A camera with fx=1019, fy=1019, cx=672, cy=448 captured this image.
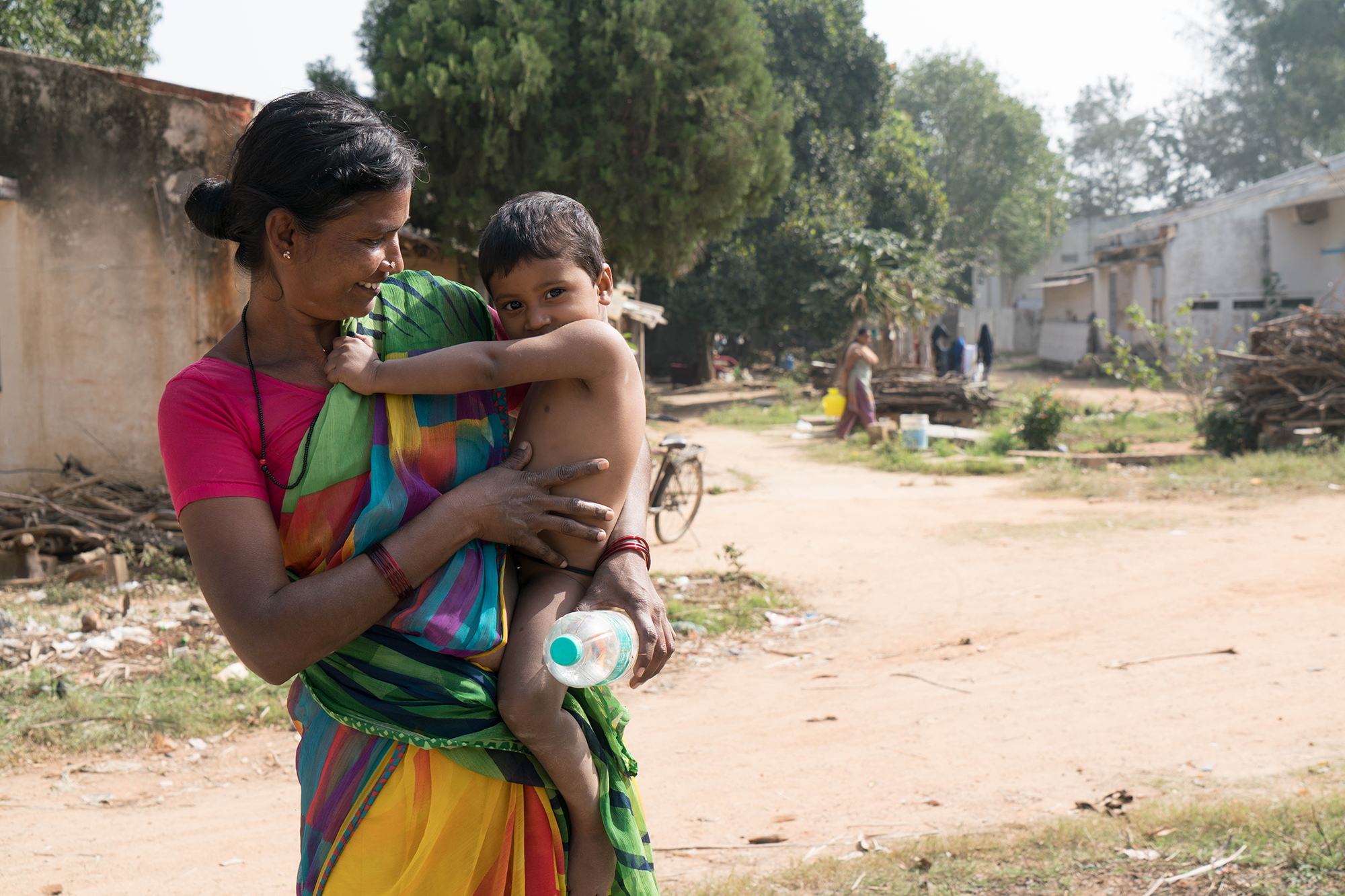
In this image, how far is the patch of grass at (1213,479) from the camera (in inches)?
392

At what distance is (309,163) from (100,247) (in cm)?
705

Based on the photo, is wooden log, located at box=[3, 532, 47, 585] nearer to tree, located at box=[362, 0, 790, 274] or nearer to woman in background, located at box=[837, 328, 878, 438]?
tree, located at box=[362, 0, 790, 274]

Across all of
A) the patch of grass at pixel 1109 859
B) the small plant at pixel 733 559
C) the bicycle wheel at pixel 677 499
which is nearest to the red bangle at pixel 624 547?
the patch of grass at pixel 1109 859

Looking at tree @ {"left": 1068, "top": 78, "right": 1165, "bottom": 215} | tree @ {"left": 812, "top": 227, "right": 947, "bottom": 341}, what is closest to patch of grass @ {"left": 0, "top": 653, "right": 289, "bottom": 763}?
tree @ {"left": 812, "top": 227, "right": 947, "bottom": 341}

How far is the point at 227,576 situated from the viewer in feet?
4.35

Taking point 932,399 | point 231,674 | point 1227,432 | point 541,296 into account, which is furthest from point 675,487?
point 932,399

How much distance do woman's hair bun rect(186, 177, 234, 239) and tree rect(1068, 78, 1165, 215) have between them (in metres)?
59.4

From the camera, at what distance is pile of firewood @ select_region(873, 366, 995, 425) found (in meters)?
17.2

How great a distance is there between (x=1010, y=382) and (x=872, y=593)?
21.0m

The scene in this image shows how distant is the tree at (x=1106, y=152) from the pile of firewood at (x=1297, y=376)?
151 ft

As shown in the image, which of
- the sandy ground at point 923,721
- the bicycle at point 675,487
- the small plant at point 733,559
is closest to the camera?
the sandy ground at point 923,721

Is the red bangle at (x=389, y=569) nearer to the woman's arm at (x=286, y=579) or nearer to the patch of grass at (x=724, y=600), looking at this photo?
the woman's arm at (x=286, y=579)

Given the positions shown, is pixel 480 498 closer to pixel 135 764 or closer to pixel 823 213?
pixel 135 764

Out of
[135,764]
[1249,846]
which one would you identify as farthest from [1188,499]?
[135,764]
